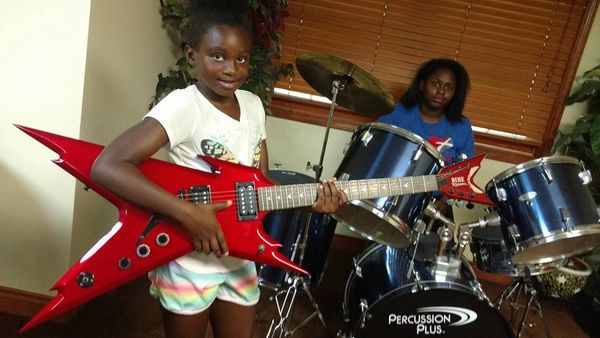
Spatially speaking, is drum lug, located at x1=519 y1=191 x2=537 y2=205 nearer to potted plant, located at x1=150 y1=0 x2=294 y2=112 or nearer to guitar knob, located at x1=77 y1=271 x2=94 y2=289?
potted plant, located at x1=150 y1=0 x2=294 y2=112

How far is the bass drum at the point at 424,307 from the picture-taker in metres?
1.40

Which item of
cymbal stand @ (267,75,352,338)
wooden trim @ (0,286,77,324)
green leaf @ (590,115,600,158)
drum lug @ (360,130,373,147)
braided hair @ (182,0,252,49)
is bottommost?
wooden trim @ (0,286,77,324)

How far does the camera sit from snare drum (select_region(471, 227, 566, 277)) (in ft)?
5.45

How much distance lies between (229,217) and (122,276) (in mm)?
279

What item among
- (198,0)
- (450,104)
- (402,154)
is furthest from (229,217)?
(450,104)

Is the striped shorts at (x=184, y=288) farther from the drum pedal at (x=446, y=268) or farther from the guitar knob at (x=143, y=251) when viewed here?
the drum pedal at (x=446, y=268)

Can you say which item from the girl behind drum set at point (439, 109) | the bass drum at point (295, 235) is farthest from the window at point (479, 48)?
the bass drum at point (295, 235)

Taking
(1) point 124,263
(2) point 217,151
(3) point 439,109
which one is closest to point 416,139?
(2) point 217,151

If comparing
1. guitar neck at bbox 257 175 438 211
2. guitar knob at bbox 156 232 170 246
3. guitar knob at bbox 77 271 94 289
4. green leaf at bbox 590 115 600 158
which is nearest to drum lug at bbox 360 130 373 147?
guitar neck at bbox 257 175 438 211

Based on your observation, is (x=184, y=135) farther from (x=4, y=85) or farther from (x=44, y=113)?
(x=4, y=85)

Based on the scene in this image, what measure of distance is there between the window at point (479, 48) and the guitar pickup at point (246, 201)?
154cm

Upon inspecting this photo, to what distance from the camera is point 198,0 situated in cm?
101

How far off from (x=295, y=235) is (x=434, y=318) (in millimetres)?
637

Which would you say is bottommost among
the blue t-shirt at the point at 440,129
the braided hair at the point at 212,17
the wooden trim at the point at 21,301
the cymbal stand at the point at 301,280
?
the wooden trim at the point at 21,301
